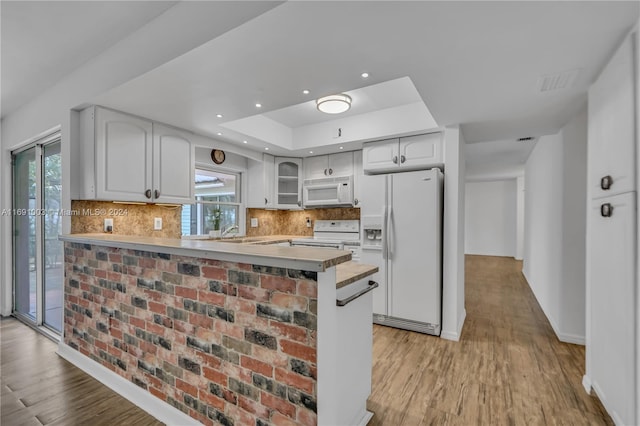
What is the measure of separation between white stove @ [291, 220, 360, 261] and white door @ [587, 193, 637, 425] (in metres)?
2.36

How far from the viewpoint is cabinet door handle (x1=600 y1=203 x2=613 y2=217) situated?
1725 mm

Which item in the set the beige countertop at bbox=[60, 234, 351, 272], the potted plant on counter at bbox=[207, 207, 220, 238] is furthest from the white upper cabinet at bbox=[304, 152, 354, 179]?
the beige countertop at bbox=[60, 234, 351, 272]

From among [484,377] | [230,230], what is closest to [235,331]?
[484,377]

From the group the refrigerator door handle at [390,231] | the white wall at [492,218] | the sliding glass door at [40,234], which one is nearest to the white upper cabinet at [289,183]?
the refrigerator door handle at [390,231]

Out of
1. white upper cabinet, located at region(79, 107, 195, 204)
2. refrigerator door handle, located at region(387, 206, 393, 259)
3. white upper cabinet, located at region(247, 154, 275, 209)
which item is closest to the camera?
white upper cabinet, located at region(79, 107, 195, 204)

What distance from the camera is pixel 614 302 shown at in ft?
5.52

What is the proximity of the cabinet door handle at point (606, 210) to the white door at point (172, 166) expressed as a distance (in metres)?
3.47

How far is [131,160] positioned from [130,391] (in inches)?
74.7

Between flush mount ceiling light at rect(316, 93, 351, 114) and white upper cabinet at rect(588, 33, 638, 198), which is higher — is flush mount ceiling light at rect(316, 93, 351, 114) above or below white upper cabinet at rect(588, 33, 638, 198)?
above

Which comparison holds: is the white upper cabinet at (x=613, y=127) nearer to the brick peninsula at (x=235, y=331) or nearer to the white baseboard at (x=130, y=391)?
the brick peninsula at (x=235, y=331)

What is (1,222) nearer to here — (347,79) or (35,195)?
(35,195)

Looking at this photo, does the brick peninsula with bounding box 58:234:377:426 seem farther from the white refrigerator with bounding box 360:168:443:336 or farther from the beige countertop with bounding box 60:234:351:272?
the white refrigerator with bounding box 360:168:443:336

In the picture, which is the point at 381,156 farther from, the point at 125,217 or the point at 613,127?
the point at 125,217

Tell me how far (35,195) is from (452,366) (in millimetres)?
4563
